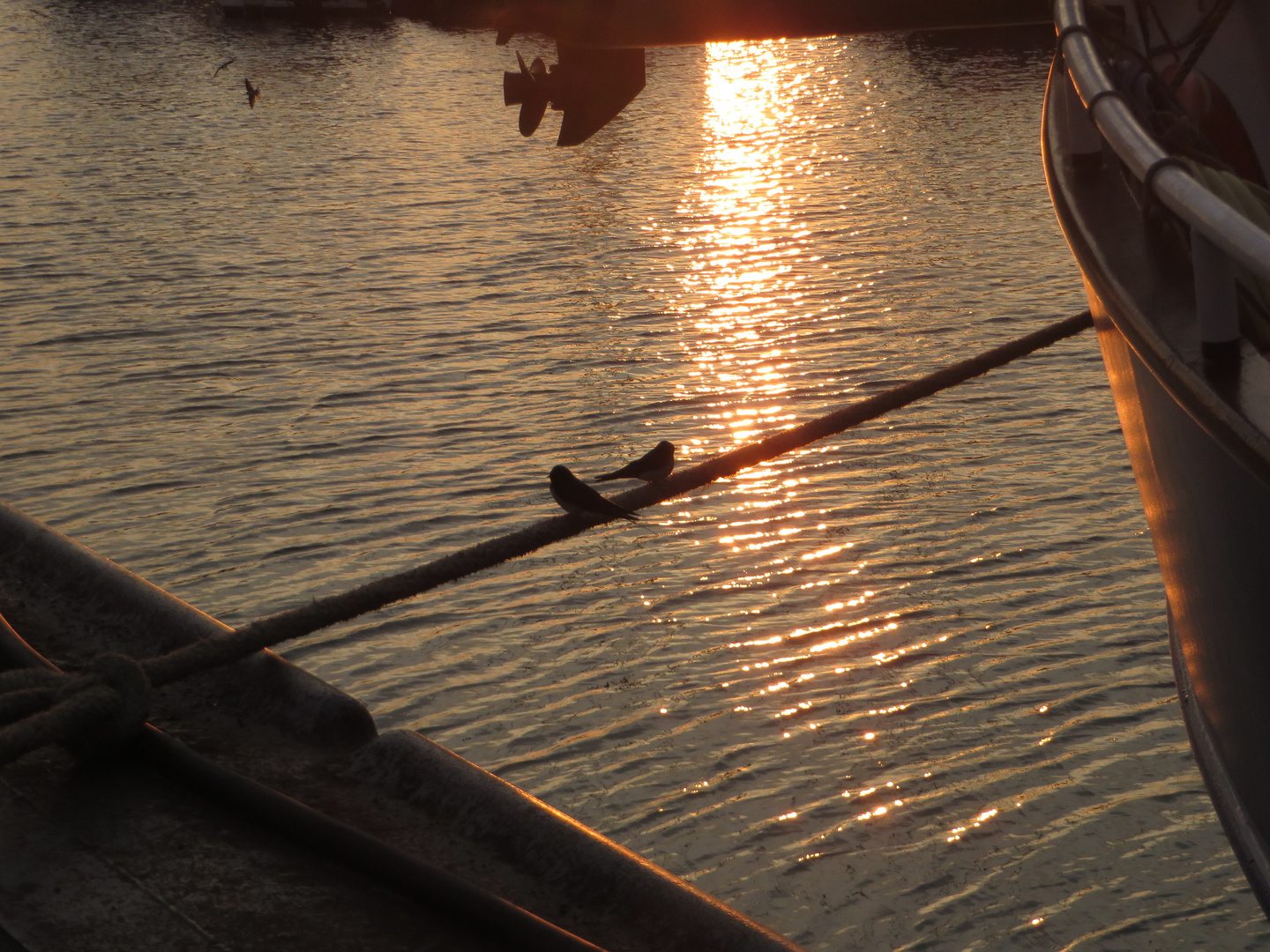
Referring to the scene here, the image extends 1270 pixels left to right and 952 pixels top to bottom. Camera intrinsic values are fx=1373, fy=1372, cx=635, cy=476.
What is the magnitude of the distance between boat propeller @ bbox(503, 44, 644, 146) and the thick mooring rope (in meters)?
1.33

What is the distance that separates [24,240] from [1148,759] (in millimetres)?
15252

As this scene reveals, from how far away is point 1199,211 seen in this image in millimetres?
2189

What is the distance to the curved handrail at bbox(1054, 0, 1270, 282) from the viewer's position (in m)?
2.06

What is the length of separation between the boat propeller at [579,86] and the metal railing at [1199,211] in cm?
158

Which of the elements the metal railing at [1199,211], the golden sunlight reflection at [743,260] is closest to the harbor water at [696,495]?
the golden sunlight reflection at [743,260]

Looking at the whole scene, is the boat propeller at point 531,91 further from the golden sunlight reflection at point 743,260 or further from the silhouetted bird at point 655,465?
the golden sunlight reflection at point 743,260

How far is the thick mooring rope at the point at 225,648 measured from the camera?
301cm

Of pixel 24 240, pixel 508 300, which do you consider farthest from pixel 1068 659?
pixel 24 240

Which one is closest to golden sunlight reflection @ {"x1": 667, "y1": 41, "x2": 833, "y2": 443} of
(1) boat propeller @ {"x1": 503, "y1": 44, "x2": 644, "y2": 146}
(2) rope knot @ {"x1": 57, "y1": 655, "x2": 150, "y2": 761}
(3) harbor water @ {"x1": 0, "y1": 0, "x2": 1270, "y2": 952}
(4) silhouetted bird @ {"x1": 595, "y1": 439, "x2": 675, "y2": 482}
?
(3) harbor water @ {"x1": 0, "y1": 0, "x2": 1270, "y2": 952}

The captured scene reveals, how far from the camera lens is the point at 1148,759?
23.6 feet

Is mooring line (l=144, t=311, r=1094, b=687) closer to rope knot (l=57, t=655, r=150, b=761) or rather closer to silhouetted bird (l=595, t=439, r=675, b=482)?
rope knot (l=57, t=655, r=150, b=761)

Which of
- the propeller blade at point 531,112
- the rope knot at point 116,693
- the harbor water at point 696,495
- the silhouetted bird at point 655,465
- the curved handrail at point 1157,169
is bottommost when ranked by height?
the harbor water at point 696,495

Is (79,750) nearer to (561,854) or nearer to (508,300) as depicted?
(561,854)

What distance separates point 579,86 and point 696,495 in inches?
245
